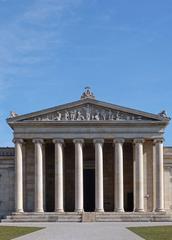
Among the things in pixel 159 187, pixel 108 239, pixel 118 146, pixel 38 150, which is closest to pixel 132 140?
pixel 118 146

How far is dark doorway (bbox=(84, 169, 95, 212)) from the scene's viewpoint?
3562 inches

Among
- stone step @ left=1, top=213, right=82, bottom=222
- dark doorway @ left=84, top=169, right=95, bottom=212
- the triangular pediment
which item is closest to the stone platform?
stone step @ left=1, top=213, right=82, bottom=222

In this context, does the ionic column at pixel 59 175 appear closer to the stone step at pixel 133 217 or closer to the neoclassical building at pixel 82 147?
the neoclassical building at pixel 82 147

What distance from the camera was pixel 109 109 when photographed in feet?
278

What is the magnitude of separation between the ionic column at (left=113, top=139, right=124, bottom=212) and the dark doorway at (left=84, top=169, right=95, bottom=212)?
693 centimetres

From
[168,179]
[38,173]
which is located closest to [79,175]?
[38,173]

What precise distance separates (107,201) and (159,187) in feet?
32.6

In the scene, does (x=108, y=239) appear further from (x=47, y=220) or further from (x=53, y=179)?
(x=53, y=179)

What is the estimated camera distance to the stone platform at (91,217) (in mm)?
79350

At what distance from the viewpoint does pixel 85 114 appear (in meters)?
85.0

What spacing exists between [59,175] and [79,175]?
9.07ft

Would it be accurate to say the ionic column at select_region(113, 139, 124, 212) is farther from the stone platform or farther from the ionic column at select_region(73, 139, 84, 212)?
the ionic column at select_region(73, 139, 84, 212)

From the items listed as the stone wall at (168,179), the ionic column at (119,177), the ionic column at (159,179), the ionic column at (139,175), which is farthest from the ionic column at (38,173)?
the stone wall at (168,179)

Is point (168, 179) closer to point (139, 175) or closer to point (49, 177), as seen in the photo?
point (139, 175)
